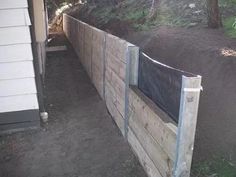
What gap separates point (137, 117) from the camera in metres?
4.32

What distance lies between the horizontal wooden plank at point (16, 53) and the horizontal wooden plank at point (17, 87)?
34 centimetres

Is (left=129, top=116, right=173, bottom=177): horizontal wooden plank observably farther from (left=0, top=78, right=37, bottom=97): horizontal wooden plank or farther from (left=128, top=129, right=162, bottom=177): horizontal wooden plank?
(left=0, top=78, right=37, bottom=97): horizontal wooden plank

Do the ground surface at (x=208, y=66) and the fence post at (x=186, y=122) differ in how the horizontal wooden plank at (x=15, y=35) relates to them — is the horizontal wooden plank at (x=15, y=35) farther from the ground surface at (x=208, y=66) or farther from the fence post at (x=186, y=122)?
the fence post at (x=186, y=122)

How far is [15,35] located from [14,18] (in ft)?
0.81

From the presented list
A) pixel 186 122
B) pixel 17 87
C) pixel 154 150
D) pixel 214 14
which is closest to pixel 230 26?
pixel 214 14

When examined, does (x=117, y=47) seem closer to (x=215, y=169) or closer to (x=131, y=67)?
(x=131, y=67)

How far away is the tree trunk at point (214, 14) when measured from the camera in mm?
6289

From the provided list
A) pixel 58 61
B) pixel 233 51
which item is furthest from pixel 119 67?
pixel 58 61

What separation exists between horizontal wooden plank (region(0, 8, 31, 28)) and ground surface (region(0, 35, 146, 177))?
5.68 ft

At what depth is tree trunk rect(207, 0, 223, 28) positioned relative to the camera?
20.6 feet

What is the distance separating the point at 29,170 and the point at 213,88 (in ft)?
8.60

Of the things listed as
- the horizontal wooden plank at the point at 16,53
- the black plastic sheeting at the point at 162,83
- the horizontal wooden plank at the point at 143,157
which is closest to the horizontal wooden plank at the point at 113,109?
the horizontal wooden plank at the point at 143,157

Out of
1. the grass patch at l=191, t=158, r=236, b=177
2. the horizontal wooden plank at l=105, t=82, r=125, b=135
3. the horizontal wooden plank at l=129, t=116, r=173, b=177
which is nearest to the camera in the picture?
the horizontal wooden plank at l=129, t=116, r=173, b=177

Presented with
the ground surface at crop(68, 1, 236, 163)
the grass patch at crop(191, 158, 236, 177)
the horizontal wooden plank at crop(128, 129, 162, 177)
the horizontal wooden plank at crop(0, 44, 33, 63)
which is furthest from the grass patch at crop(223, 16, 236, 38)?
the horizontal wooden plank at crop(0, 44, 33, 63)
